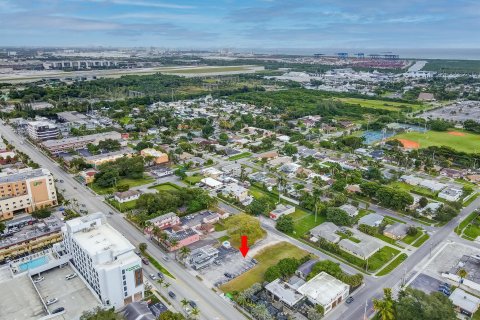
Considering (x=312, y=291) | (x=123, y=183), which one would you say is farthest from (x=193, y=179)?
(x=312, y=291)

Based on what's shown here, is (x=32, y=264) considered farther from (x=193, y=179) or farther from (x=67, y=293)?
(x=193, y=179)

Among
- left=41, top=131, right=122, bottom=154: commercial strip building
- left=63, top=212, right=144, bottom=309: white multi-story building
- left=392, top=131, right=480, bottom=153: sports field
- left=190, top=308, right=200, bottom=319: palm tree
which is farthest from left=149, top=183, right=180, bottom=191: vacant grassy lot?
left=392, top=131, right=480, bottom=153: sports field

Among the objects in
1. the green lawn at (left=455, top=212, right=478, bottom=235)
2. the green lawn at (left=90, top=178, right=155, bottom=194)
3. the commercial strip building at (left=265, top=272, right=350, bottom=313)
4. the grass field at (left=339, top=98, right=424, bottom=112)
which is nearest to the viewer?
the commercial strip building at (left=265, top=272, right=350, bottom=313)

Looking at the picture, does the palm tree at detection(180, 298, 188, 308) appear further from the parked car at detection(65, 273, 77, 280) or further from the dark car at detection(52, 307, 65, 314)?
the parked car at detection(65, 273, 77, 280)

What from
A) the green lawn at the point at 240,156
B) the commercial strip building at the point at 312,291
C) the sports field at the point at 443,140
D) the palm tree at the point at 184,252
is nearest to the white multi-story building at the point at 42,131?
the green lawn at the point at 240,156

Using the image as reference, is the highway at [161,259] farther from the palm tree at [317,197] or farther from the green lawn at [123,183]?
the palm tree at [317,197]

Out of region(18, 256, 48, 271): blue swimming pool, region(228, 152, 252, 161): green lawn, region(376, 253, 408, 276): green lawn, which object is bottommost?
region(376, 253, 408, 276): green lawn
